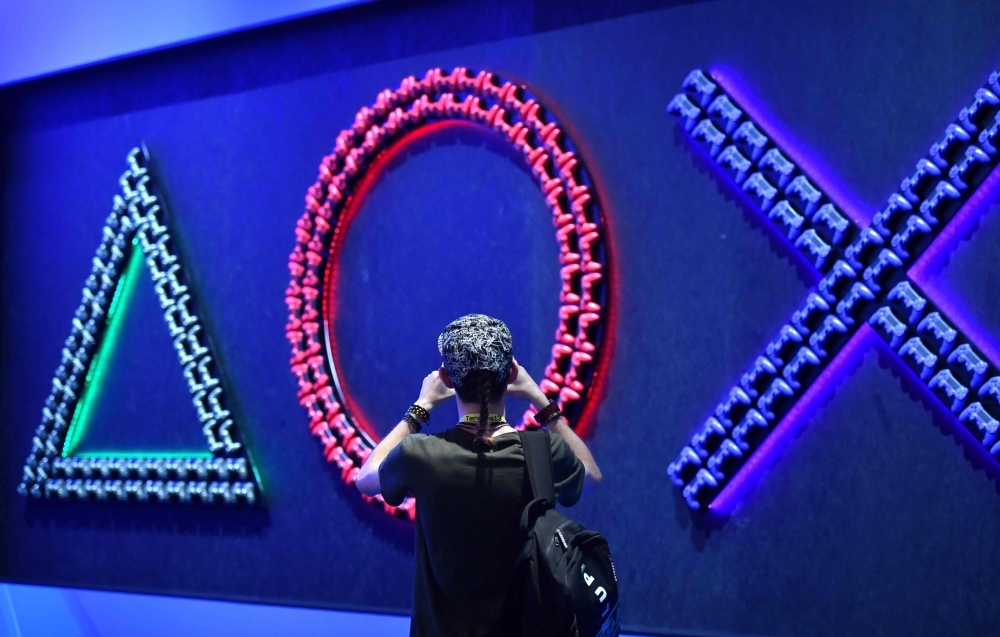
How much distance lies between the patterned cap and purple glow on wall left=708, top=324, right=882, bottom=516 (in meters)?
1.37

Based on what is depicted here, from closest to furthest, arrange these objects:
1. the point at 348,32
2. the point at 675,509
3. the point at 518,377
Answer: the point at 518,377 → the point at 675,509 → the point at 348,32

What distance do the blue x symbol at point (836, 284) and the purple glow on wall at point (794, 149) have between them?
0.02m

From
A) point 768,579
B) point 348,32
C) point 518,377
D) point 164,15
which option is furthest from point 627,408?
point 164,15

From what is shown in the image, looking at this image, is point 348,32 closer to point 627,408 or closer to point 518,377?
point 627,408

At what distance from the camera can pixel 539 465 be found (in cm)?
207

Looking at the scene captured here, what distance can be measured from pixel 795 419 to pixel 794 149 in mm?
806

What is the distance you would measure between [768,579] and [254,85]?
104 inches

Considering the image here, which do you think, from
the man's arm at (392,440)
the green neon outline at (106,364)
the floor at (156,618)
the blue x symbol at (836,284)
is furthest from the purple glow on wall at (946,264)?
the green neon outline at (106,364)

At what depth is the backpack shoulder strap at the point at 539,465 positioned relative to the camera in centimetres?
205

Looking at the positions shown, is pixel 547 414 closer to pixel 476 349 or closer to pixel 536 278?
pixel 476 349

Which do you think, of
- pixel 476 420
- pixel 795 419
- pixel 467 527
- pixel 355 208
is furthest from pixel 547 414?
pixel 355 208

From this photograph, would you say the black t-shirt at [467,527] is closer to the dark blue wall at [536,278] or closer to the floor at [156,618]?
the dark blue wall at [536,278]

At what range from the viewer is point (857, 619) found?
3102 mm

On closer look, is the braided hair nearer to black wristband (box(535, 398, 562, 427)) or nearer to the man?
Result: the man
